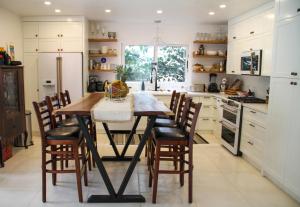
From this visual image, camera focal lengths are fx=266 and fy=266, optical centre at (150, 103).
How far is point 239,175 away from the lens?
11.8 feet

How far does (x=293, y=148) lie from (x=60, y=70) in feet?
14.4

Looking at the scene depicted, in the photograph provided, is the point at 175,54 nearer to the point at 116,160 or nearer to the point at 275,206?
the point at 116,160

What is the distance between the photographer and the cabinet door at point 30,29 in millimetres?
5488

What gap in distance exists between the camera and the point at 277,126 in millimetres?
3217

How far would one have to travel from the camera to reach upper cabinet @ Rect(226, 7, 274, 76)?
4.09m

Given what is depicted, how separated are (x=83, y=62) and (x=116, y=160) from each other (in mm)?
2471

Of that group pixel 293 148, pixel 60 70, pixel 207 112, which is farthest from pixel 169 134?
pixel 60 70

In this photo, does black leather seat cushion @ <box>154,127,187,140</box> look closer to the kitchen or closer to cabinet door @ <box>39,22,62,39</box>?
the kitchen

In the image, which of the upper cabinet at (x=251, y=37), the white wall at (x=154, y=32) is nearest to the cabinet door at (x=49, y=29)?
the white wall at (x=154, y=32)

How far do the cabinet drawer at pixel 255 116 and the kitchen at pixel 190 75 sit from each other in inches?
0.7

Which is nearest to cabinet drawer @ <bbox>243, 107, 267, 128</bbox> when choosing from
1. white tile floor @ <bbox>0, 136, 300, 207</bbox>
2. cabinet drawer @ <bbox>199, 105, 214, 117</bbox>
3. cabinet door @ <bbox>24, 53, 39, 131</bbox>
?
white tile floor @ <bbox>0, 136, 300, 207</bbox>

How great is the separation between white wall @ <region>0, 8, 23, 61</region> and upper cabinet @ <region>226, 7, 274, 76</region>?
4329 millimetres

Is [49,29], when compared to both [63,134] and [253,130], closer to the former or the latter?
[63,134]

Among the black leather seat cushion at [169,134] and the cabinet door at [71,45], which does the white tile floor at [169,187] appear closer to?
the black leather seat cushion at [169,134]
